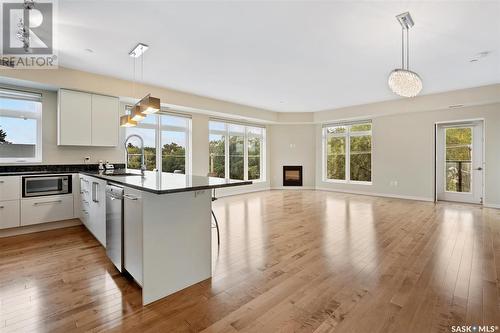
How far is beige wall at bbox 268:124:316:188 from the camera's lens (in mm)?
9039

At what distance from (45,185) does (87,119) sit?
4.43ft

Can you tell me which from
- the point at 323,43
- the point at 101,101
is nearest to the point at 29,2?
the point at 101,101

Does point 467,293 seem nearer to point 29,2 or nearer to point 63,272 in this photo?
point 63,272

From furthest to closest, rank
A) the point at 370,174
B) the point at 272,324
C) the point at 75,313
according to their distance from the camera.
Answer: the point at 370,174
the point at 75,313
the point at 272,324

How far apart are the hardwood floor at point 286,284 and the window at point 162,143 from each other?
2.30 metres

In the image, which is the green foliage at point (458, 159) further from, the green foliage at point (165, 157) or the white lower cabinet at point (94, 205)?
the white lower cabinet at point (94, 205)

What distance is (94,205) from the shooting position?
11.2 feet

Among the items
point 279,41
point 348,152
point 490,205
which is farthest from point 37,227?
point 490,205

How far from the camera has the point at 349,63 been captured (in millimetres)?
4184

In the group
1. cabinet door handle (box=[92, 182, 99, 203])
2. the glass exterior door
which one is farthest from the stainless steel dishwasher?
the glass exterior door

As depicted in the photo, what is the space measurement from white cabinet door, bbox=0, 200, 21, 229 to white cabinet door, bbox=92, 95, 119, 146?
1502mm

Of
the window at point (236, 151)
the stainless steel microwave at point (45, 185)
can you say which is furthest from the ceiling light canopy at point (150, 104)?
the window at point (236, 151)

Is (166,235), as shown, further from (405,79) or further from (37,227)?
(37,227)

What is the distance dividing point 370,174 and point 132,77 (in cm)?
731
